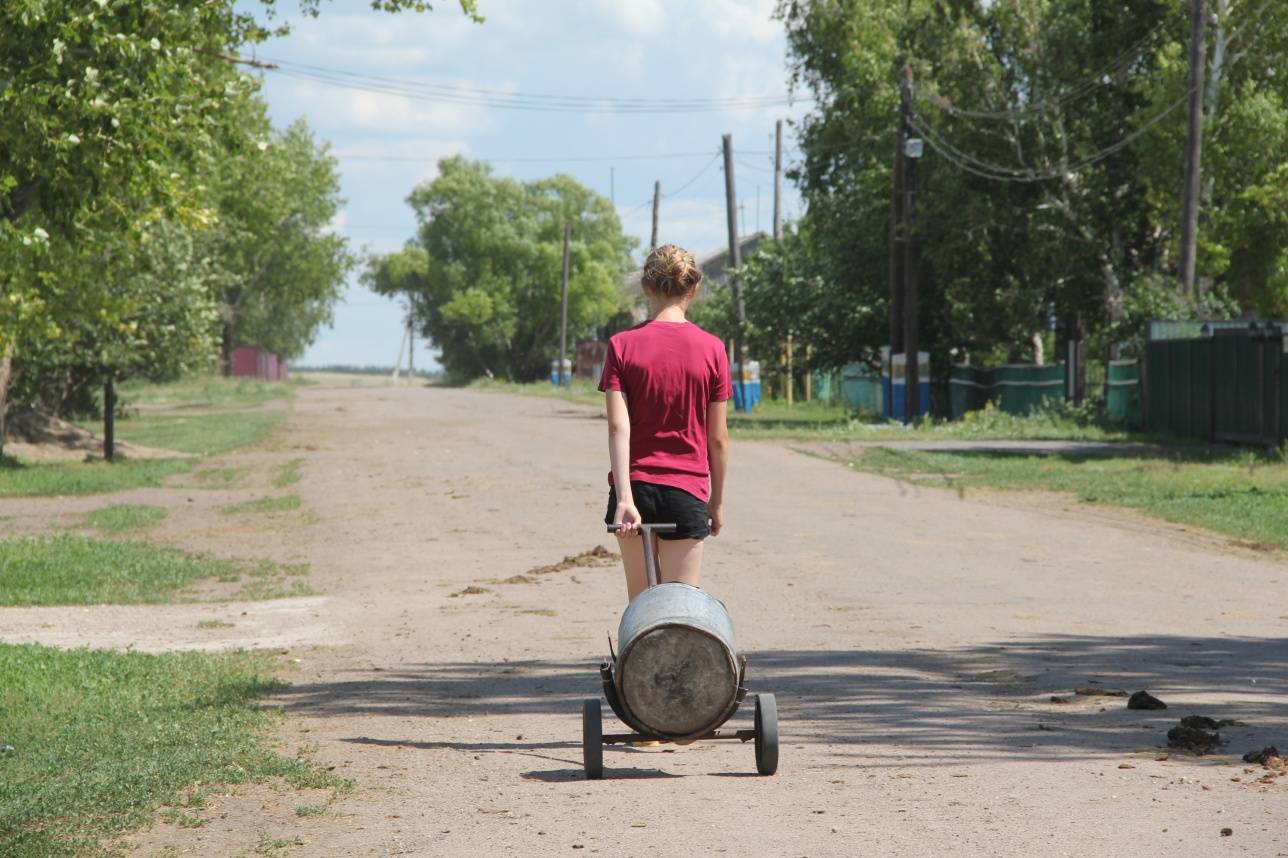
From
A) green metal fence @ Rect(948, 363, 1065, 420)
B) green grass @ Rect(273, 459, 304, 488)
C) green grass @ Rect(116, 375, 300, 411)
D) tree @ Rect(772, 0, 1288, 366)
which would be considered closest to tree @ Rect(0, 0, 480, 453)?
green grass @ Rect(273, 459, 304, 488)

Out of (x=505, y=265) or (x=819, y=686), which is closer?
(x=819, y=686)

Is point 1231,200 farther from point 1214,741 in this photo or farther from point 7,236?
point 1214,741

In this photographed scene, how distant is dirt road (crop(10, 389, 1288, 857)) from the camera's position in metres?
5.79

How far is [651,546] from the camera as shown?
6.75m

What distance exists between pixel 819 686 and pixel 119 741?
339 cm

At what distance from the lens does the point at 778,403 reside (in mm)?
57594

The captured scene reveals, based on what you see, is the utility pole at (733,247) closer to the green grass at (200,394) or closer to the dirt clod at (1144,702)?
the green grass at (200,394)

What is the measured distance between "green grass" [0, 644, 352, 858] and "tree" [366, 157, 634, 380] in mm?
90713

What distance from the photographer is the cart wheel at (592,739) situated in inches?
258

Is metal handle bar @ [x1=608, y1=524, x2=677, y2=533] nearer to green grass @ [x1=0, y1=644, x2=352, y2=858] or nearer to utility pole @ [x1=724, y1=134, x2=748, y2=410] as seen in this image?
green grass @ [x1=0, y1=644, x2=352, y2=858]

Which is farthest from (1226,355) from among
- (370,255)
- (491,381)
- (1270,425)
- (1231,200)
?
(370,255)

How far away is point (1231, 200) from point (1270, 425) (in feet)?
32.3

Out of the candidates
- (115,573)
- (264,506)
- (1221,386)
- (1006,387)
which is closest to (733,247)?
(1006,387)

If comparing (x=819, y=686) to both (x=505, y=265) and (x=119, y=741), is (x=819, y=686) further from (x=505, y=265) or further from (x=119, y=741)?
(x=505, y=265)
